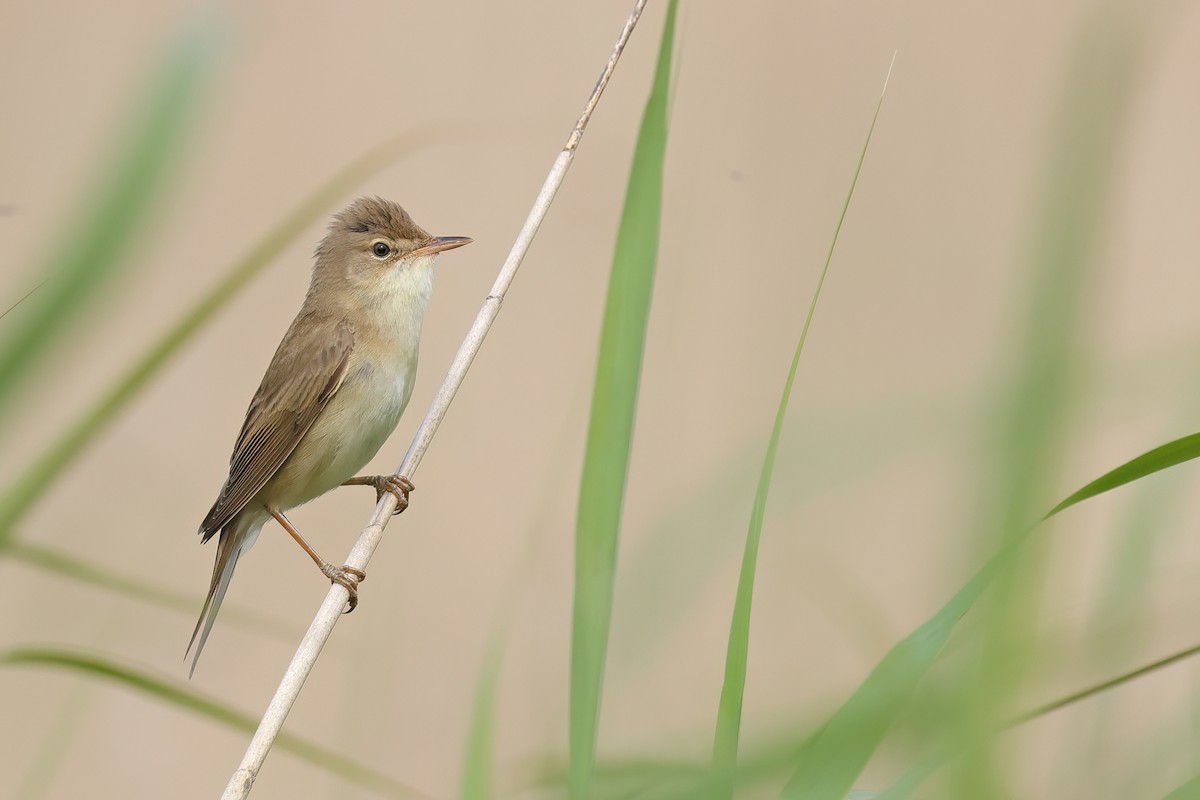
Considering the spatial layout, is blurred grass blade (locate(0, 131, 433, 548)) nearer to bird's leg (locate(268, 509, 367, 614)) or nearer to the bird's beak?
bird's leg (locate(268, 509, 367, 614))

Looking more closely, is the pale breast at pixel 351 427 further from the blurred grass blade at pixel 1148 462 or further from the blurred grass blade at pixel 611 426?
the blurred grass blade at pixel 1148 462

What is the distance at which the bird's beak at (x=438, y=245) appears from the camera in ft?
9.05

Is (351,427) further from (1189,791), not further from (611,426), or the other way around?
(1189,791)

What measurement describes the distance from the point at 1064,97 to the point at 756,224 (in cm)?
318

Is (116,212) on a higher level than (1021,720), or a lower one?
higher

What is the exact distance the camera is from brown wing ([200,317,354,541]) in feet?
9.02

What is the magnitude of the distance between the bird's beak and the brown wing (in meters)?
0.25

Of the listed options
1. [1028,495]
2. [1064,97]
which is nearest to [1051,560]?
[1028,495]

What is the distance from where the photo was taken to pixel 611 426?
54.2 inches

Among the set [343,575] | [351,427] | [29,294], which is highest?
[351,427]

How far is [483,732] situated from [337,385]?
5.06 feet

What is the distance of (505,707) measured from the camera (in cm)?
385

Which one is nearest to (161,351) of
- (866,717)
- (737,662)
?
(737,662)

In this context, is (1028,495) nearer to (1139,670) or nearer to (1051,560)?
(1051,560)
